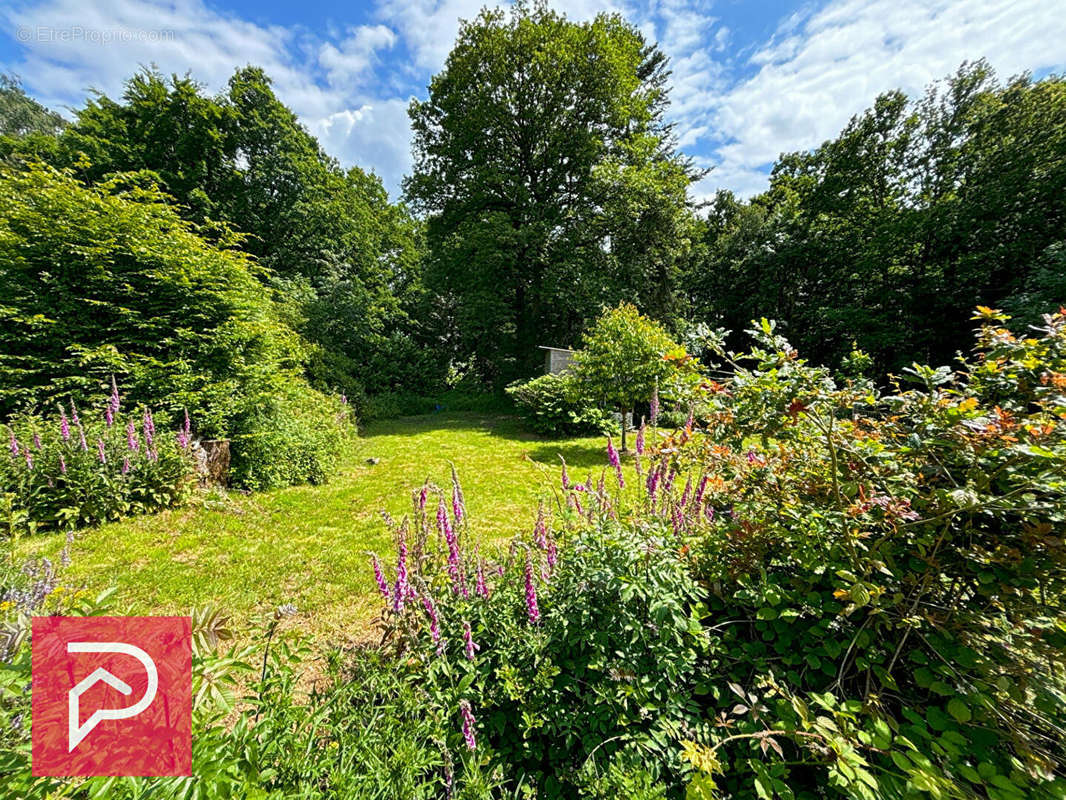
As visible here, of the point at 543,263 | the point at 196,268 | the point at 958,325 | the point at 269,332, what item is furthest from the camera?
the point at 543,263

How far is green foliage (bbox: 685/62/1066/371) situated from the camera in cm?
1224

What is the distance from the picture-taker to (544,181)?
15562 millimetres

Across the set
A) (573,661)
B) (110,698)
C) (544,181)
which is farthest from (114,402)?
(544,181)

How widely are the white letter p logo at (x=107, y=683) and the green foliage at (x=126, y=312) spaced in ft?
17.4

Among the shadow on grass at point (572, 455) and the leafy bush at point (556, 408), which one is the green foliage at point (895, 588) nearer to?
the shadow on grass at point (572, 455)

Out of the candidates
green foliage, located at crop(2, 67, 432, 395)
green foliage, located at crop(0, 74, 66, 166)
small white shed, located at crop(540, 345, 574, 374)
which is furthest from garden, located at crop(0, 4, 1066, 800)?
green foliage, located at crop(0, 74, 66, 166)

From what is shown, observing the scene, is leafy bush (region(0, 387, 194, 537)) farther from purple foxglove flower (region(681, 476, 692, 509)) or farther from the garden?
purple foxglove flower (region(681, 476, 692, 509))

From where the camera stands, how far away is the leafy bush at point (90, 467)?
3.79 metres

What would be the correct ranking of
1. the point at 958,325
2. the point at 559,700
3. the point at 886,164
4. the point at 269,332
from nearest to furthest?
1. the point at 559,700
2. the point at 269,332
3. the point at 958,325
4. the point at 886,164

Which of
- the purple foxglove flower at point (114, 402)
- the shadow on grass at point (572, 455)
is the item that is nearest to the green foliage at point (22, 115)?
the purple foxglove flower at point (114, 402)

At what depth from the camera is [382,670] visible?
6.22 ft

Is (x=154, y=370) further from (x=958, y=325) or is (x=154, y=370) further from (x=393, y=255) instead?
(x=958, y=325)

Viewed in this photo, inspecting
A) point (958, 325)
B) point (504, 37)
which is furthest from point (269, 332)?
point (958, 325)

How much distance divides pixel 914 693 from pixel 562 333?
15415 mm
